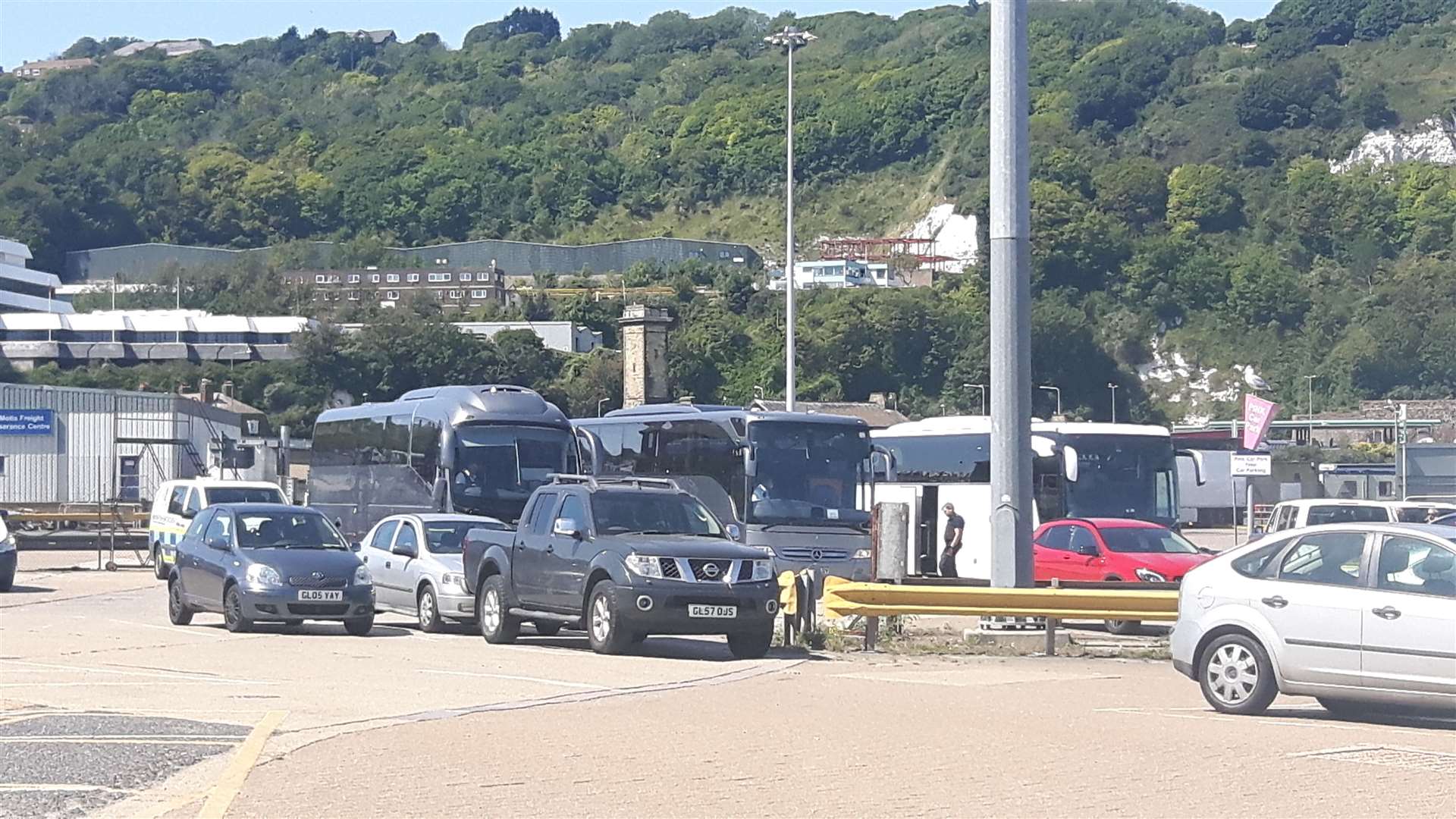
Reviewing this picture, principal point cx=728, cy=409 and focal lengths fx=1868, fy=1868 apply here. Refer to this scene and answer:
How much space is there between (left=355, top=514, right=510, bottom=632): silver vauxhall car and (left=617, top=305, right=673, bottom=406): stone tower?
35.4 m

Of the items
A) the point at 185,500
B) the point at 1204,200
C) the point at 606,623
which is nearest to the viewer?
the point at 606,623

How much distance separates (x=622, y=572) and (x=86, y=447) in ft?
130

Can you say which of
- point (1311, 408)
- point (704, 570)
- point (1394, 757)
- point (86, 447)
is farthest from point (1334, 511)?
point (1311, 408)

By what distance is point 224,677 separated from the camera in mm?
15625

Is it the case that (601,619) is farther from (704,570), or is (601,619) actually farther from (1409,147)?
(1409,147)

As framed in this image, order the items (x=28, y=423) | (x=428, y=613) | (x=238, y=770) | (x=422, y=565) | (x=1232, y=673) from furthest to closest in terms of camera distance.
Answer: (x=28, y=423), (x=422, y=565), (x=428, y=613), (x=1232, y=673), (x=238, y=770)

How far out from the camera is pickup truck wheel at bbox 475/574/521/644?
65.9 feet

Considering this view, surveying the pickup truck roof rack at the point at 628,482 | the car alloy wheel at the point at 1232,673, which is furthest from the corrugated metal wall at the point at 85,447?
the car alloy wheel at the point at 1232,673

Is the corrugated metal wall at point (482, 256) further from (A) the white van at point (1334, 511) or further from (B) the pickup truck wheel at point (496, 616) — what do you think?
(B) the pickup truck wheel at point (496, 616)

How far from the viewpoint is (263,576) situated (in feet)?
67.3

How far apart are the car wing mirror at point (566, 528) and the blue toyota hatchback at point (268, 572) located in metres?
2.73

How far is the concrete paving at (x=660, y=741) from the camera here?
9.58m

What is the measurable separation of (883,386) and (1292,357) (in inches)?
1206

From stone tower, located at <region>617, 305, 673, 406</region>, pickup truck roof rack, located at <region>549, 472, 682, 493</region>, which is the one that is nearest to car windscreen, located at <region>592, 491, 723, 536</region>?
pickup truck roof rack, located at <region>549, 472, 682, 493</region>
